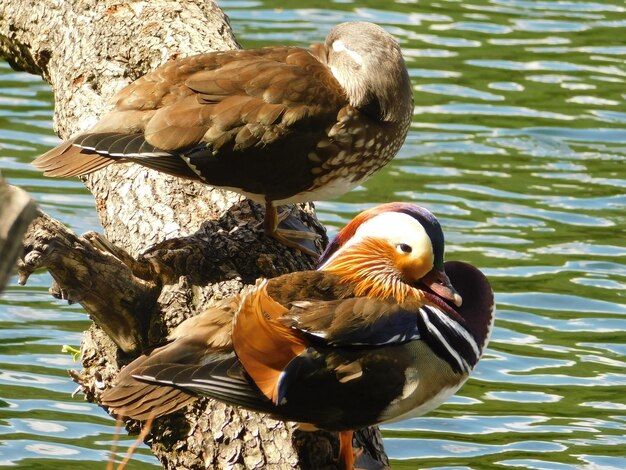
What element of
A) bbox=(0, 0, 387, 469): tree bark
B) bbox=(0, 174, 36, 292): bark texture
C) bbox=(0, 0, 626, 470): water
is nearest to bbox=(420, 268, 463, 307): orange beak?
bbox=(0, 0, 387, 469): tree bark

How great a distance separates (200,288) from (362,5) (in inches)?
287

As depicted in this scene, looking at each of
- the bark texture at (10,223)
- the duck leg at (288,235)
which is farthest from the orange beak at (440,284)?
the bark texture at (10,223)

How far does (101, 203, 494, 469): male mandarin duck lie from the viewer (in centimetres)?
371

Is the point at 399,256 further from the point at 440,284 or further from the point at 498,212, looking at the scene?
the point at 498,212

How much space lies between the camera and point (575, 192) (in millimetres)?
8617

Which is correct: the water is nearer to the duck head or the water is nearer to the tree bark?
the tree bark

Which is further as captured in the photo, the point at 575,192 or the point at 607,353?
the point at 575,192

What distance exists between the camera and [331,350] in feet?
12.4

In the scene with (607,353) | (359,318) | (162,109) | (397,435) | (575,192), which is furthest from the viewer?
(575,192)

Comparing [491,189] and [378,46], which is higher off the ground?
[378,46]

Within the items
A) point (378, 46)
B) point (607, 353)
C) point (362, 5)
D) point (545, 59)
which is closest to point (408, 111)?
point (378, 46)

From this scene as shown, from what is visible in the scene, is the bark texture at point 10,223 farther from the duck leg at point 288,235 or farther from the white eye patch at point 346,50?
the white eye patch at point 346,50

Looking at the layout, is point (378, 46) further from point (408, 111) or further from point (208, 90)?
point (208, 90)

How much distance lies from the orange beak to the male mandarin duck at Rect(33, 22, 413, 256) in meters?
0.66
